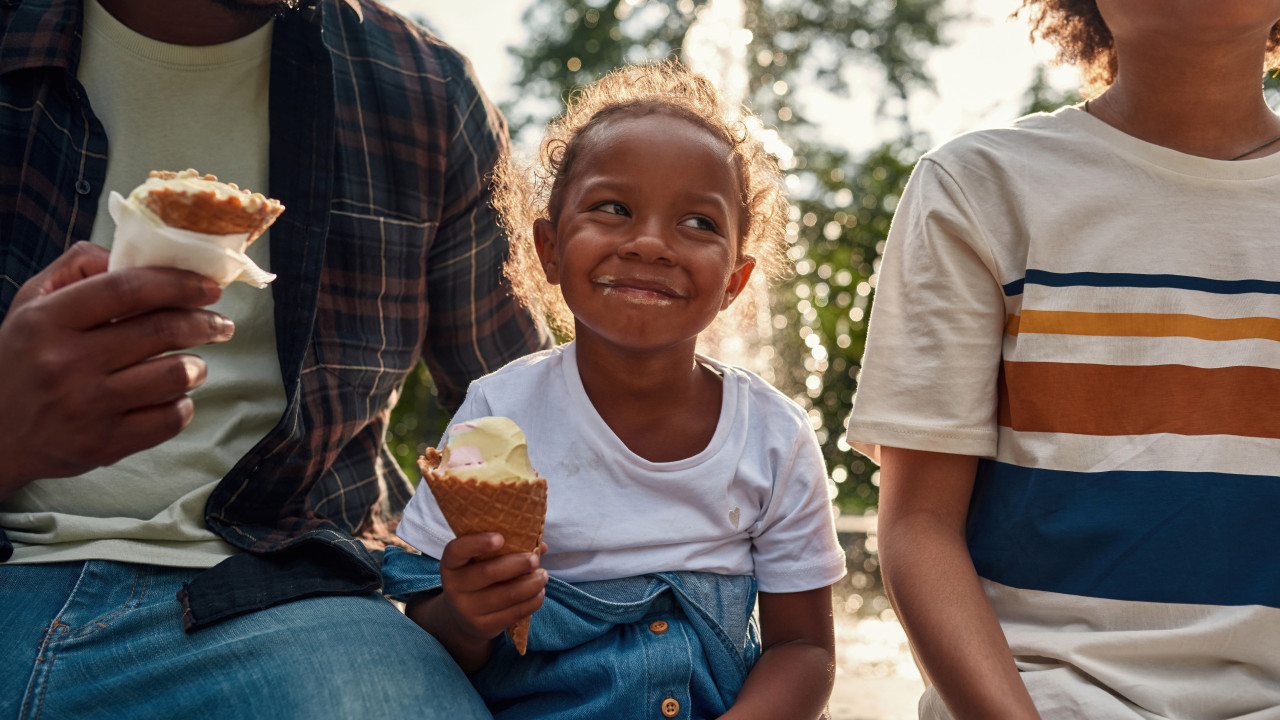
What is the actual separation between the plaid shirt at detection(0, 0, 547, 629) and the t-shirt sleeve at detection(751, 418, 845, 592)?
2.17 ft

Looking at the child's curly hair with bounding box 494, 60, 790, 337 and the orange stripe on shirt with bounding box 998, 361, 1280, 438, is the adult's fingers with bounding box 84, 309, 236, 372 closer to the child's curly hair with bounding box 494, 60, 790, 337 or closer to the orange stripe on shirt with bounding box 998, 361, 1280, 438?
the child's curly hair with bounding box 494, 60, 790, 337

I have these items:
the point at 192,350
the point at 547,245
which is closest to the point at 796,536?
the point at 547,245

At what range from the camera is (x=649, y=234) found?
1.85 meters

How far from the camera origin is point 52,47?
193 cm

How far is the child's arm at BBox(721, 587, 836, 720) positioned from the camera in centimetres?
174

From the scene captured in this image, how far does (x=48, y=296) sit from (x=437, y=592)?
781 mm

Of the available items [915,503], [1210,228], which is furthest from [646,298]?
[1210,228]

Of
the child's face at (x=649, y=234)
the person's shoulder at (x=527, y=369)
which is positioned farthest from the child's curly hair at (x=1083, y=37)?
the person's shoulder at (x=527, y=369)

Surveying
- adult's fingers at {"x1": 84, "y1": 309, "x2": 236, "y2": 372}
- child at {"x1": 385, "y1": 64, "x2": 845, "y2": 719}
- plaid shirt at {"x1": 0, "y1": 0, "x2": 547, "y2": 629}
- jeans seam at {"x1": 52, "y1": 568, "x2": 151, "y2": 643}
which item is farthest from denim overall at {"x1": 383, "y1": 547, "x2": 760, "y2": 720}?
adult's fingers at {"x1": 84, "y1": 309, "x2": 236, "y2": 372}

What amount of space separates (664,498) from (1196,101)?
3.46 ft

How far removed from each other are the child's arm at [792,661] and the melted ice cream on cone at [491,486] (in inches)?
15.4

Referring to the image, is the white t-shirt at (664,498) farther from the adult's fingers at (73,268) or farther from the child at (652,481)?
the adult's fingers at (73,268)

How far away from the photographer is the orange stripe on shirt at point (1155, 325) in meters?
1.63

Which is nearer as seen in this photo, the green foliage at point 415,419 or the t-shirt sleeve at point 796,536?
the t-shirt sleeve at point 796,536
